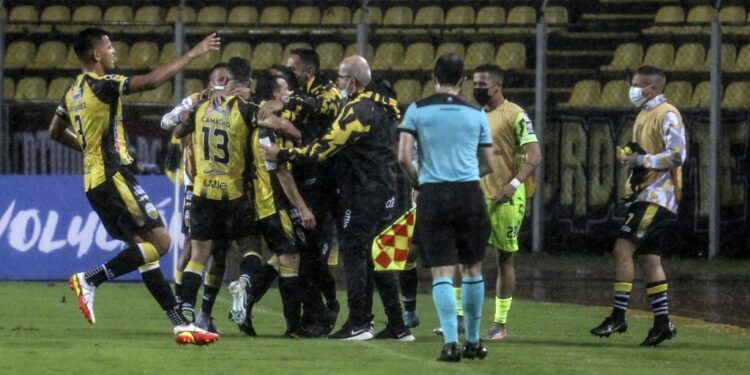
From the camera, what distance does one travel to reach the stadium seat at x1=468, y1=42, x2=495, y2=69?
25391 millimetres

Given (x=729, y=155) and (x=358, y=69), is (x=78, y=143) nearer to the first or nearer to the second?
(x=358, y=69)

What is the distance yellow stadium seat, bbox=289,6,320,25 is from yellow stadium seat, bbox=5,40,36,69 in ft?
13.4

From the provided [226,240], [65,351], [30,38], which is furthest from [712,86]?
[65,351]

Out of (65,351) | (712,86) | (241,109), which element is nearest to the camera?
(65,351)

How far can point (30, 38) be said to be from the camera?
84.3ft

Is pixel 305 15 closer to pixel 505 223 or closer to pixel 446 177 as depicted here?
pixel 505 223

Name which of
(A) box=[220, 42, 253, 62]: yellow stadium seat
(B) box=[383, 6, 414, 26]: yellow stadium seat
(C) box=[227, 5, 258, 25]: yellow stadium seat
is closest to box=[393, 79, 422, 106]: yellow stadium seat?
(B) box=[383, 6, 414, 26]: yellow stadium seat

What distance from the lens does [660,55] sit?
2523cm

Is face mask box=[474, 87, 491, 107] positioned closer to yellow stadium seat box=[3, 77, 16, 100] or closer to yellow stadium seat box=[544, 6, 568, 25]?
yellow stadium seat box=[544, 6, 568, 25]

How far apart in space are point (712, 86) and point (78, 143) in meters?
12.5

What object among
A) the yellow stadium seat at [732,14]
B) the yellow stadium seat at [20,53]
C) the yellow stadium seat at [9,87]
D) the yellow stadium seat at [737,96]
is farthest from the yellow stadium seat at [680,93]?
the yellow stadium seat at [9,87]

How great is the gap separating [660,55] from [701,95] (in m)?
1.47

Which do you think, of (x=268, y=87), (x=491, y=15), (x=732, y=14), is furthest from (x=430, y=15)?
(x=268, y=87)

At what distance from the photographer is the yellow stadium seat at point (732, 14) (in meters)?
24.9
